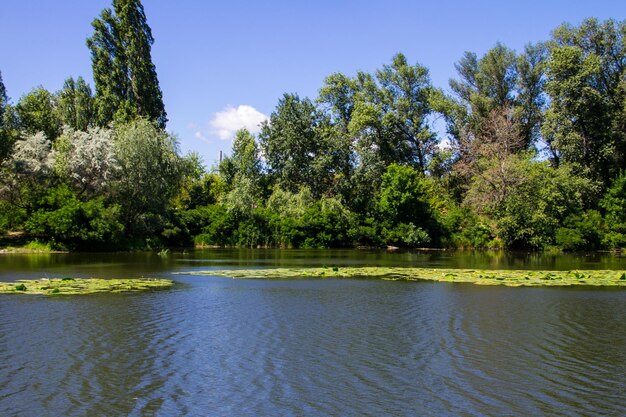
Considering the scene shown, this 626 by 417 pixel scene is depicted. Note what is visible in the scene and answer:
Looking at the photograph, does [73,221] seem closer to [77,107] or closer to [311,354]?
[77,107]

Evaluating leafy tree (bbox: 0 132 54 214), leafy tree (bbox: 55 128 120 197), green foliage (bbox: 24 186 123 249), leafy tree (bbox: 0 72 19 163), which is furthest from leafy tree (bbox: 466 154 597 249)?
leafy tree (bbox: 0 72 19 163)

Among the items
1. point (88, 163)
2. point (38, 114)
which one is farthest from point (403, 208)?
point (38, 114)

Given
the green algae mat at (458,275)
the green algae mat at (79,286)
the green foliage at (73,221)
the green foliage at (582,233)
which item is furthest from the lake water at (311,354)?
the green foliage at (582,233)

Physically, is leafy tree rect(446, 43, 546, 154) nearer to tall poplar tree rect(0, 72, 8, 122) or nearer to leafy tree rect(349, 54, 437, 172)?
leafy tree rect(349, 54, 437, 172)

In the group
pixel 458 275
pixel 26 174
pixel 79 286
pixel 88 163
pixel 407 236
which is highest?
pixel 88 163

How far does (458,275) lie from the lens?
31.2m

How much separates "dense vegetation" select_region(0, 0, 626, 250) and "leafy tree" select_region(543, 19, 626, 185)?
17 centimetres

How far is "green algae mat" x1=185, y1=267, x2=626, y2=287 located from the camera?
28469 millimetres

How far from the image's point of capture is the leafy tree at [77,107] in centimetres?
6744

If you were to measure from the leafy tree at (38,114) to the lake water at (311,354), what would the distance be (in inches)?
2044

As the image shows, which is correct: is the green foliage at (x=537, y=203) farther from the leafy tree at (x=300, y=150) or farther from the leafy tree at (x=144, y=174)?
the leafy tree at (x=144, y=174)

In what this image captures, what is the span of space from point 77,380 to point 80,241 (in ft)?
133

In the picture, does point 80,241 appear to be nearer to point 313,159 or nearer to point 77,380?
point 313,159

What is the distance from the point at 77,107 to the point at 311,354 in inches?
2484
